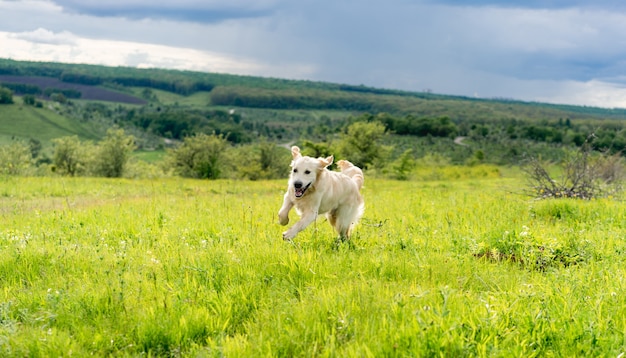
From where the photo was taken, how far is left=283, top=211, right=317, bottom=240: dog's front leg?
7727mm

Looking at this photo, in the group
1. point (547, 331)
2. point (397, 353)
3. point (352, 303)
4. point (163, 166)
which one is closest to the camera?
point (397, 353)

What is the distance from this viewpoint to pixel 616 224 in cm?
1022

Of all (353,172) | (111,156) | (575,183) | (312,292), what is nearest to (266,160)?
(111,156)

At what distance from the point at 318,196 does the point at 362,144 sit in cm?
7402

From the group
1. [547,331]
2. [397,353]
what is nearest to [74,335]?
[397,353]

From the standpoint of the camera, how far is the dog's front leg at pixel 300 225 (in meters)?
7.73

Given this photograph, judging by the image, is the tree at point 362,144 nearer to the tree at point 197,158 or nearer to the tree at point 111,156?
the tree at point 197,158

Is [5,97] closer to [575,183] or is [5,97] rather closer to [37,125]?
[37,125]

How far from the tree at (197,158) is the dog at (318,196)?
222 feet

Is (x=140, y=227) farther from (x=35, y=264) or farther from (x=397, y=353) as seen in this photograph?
(x=397, y=353)

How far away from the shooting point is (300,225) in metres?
7.91

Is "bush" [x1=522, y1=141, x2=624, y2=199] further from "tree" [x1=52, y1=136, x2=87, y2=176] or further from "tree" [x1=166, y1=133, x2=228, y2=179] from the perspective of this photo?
"tree" [x1=52, y1=136, x2=87, y2=176]

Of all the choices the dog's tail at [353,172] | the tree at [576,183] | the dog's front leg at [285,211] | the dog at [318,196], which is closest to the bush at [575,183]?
the tree at [576,183]

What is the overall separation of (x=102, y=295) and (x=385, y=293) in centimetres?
304
